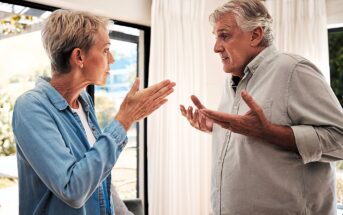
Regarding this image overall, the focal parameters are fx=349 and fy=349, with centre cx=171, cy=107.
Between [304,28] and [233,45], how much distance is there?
1610mm

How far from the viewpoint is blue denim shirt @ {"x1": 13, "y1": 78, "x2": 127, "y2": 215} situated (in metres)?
0.96

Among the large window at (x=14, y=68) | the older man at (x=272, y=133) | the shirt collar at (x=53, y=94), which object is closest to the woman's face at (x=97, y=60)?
the shirt collar at (x=53, y=94)

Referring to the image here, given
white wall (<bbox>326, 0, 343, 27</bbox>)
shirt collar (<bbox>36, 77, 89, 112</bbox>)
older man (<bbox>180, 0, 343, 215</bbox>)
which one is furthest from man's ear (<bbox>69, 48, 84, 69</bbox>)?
white wall (<bbox>326, 0, 343, 27</bbox>)

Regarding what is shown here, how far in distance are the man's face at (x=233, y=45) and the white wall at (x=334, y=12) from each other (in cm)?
170

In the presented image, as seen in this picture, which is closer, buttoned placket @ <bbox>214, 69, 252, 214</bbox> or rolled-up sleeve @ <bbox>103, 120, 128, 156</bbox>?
rolled-up sleeve @ <bbox>103, 120, 128, 156</bbox>

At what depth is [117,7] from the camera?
→ 8.22 ft

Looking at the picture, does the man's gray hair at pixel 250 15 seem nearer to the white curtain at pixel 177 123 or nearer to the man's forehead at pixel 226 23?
the man's forehead at pixel 226 23

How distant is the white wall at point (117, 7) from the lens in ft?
7.36

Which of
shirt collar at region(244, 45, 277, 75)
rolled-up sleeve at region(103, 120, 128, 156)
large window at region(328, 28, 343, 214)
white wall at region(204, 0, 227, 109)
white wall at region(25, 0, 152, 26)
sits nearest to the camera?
rolled-up sleeve at region(103, 120, 128, 156)

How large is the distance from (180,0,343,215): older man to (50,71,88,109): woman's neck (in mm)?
453

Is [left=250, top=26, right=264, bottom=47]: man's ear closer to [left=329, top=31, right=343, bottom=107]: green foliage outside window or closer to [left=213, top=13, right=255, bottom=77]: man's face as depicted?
[left=213, top=13, right=255, bottom=77]: man's face

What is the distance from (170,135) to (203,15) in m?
1.09

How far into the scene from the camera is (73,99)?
1246 mm

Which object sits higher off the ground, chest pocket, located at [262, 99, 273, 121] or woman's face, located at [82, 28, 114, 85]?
woman's face, located at [82, 28, 114, 85]
